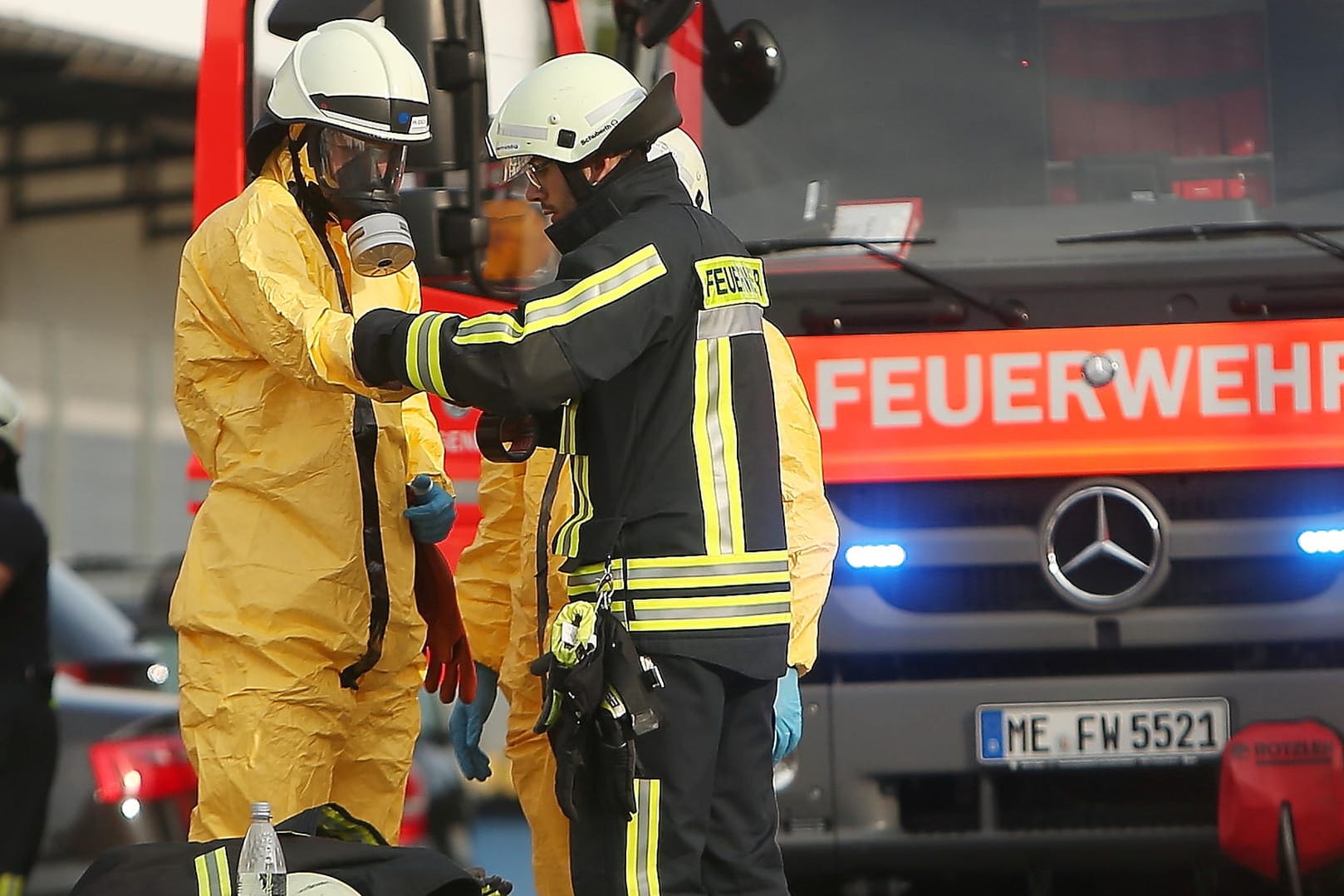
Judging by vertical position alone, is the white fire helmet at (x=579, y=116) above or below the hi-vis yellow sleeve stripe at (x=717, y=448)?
above

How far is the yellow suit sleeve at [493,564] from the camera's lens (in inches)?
168

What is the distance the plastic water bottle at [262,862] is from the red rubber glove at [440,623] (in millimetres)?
973

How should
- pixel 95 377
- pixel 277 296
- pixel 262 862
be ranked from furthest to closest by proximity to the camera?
pixel 95 377 → pixel 277 296 → pixel 262 862

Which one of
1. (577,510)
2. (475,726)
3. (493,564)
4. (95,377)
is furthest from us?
(95,377)

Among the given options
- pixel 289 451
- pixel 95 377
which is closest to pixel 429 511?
pixel 289 451

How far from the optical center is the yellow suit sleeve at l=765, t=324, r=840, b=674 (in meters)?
4.06

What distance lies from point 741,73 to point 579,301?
5.70ft

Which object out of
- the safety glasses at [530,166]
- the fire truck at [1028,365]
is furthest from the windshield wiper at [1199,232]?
the safety glasses at [530,166]

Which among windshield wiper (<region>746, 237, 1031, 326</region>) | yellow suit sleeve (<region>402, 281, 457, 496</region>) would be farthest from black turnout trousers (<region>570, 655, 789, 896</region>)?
windshield wiper (<region>746, 237, 1031, 326</region>)

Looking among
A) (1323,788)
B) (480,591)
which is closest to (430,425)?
(480,591)

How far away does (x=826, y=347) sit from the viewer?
4.60 m

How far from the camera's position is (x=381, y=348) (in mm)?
3367

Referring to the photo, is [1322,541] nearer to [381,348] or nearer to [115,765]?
[381,348]

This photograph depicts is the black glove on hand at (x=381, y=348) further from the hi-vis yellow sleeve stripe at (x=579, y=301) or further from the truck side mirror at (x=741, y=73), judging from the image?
the truck side mirror at (x=741, y=73)
